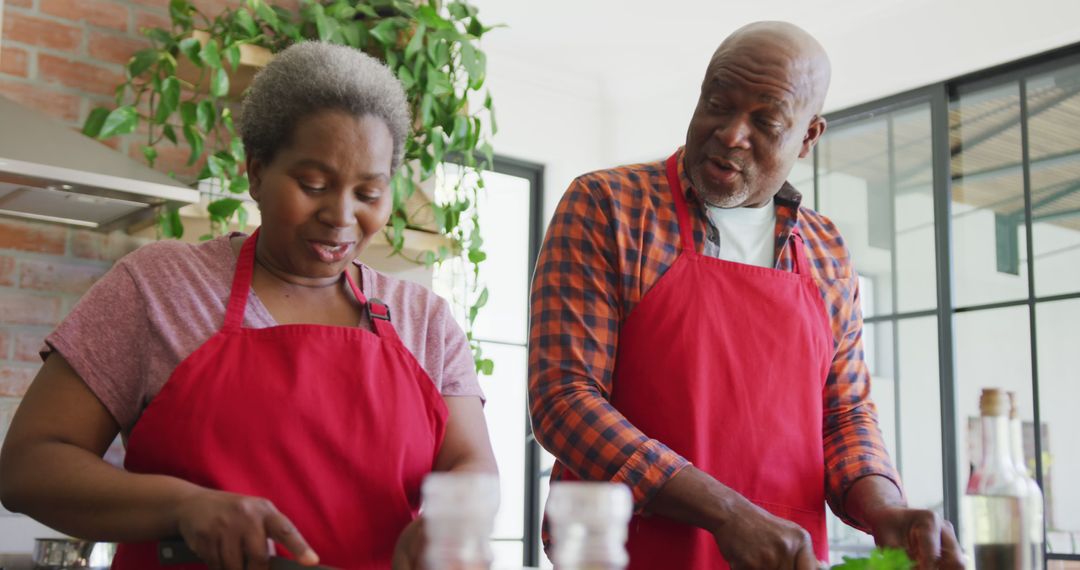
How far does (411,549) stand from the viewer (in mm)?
1038

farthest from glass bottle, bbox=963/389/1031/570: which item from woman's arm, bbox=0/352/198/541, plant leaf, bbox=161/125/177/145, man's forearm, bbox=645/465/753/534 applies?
plant leaf, bbox=161/125/177/145

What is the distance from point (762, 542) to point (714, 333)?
0.39 m

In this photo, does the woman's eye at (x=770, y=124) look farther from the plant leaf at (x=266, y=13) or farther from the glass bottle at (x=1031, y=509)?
the plant leaf at (x=266, y=13)

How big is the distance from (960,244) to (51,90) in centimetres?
304

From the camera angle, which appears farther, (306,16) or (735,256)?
(306,16)

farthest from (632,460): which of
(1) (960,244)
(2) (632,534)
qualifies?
(1) (960,244)

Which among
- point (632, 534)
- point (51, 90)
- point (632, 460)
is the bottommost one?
point (632, 534)

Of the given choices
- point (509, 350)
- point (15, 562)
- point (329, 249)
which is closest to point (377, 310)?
point (329, 249)

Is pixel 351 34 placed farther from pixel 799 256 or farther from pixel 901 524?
pixel 901 524

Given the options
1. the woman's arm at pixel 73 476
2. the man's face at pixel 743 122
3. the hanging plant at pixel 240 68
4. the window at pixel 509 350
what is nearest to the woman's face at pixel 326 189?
the woman's arm at pixel 73 476

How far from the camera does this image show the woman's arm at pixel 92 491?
99 centimetres

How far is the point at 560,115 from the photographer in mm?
5227

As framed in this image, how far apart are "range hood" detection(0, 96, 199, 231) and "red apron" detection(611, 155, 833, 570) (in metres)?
1.32

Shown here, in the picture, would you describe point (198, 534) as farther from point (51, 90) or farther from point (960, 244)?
point (960, 244)
